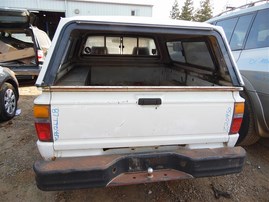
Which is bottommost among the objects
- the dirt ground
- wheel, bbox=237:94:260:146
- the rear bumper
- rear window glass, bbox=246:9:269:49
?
the dirt ground

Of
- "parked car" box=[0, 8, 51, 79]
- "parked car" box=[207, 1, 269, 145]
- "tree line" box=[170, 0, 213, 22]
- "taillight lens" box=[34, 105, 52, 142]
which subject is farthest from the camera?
"tree line" box=[170, 0, 213, 22]

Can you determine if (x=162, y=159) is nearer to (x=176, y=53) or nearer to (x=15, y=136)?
(x=176, y=53)

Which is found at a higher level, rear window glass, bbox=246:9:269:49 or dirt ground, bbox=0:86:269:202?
rear window glass, bbox=246:9:269:49

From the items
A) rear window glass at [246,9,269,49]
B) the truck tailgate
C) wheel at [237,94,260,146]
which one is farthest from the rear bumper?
rear window glass at [246,9,269,49]

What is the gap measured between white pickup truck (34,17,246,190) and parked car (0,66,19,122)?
290cm

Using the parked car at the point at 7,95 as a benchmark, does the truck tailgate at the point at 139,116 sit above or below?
above

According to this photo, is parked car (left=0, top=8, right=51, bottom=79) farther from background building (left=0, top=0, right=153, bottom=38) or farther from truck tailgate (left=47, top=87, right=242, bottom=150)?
background building (left=0, top=0, right=153, bottom=38)

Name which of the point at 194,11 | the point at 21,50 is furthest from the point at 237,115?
the point at 194,11

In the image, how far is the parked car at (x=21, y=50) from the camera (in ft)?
21.1

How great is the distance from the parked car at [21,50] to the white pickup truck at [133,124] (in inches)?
210

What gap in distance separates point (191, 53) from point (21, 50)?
6.00 meters

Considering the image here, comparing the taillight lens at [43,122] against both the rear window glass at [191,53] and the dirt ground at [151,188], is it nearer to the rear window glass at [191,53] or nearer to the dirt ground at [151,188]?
the dirt ground at [151,188]

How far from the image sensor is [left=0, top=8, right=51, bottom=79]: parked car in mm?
6445

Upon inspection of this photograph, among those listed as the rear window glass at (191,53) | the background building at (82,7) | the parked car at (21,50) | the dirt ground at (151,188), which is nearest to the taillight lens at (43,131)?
the dirt ground at (151,188)
